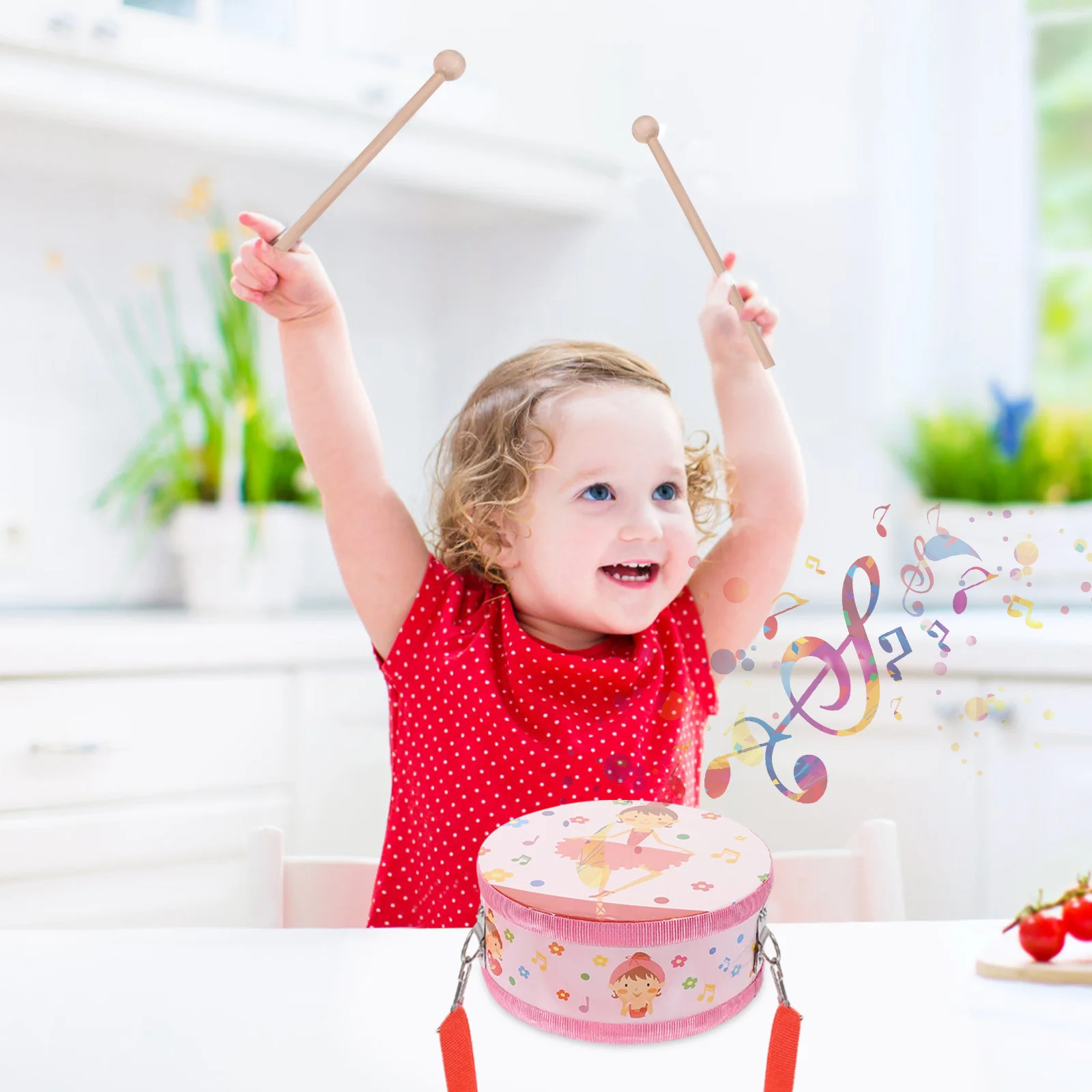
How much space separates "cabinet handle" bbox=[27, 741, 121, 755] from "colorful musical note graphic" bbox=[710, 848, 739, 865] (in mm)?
977

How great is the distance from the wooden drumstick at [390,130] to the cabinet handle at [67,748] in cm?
90

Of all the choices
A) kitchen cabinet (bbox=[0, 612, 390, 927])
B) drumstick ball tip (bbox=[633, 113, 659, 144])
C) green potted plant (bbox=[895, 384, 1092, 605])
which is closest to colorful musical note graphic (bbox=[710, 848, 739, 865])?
drumstick ball tip (bbox=[633, 113, 659, 144])

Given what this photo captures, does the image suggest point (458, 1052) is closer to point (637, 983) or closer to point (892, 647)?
point (637, 983)

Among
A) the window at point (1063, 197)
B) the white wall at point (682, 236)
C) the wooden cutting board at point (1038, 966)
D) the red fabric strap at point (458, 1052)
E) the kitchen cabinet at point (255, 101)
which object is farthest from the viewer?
the window at point (1063, 197)

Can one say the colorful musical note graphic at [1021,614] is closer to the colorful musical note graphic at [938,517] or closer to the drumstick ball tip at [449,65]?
the colorful musical note graphic at [938,517]

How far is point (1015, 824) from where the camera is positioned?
94cm

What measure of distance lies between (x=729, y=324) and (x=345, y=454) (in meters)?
0.28

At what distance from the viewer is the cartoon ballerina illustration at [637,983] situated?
1.43 feet

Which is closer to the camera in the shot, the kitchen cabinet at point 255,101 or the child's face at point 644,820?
the child's face at point 644,820

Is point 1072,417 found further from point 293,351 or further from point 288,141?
point 293,351

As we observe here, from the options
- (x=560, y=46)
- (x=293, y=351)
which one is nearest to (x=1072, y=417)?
(x=560, y=46)

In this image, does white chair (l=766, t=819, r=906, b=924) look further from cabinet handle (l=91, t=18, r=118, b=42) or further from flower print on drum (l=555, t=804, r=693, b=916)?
cabinet handle (l=91, t=18, r=118, b=42)

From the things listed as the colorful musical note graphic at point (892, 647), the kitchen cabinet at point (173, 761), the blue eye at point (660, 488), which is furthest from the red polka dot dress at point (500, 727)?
the kitchen cabinet at point (173, 761)

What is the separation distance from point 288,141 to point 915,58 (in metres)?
1.03
